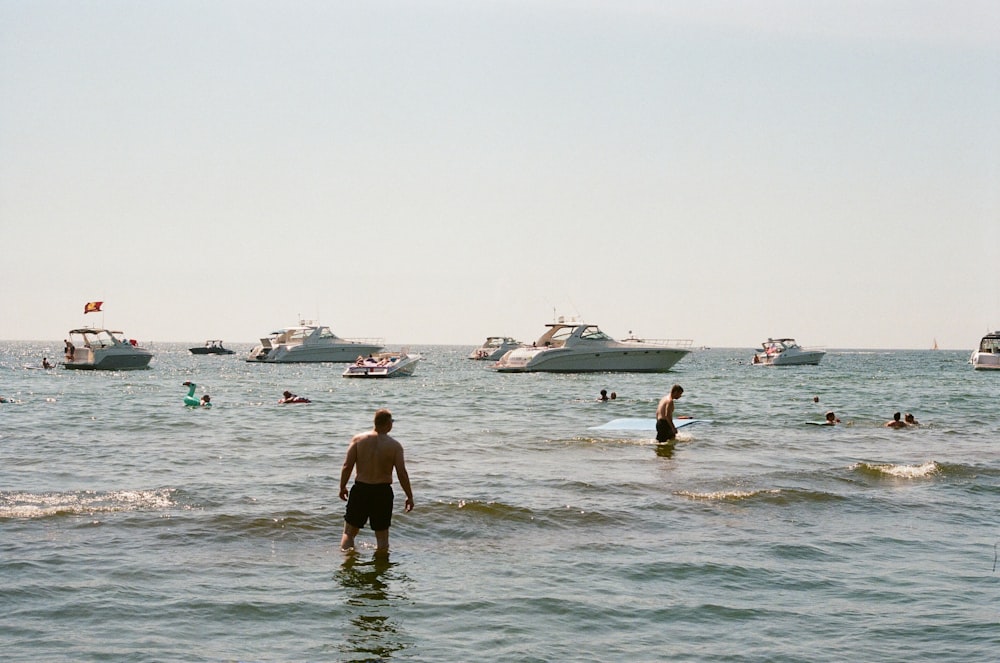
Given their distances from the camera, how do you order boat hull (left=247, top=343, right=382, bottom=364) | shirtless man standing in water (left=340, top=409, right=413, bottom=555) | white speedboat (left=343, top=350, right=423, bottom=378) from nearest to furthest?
shirtless man standing in water (left=340, top=409, right=413, bottom=555) → white speedboat (left=343, top=350, right=423, bottom=378) → boat hull (left=247, top=343, right=382, bottom=364)

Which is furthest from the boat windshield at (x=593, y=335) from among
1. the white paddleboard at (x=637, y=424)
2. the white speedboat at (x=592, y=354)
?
the white paddleboard at (x=637, y=424)

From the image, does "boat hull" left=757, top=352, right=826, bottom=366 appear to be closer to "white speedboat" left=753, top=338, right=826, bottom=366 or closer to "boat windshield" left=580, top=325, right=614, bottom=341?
"white speedboat" left=753, top=338, right=826, bottom=366

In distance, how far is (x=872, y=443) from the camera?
81.0 ft

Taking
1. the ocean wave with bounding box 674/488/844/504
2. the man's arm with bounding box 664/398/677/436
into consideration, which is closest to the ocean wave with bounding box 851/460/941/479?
the ocean wave with bounding box 674/488/844/504

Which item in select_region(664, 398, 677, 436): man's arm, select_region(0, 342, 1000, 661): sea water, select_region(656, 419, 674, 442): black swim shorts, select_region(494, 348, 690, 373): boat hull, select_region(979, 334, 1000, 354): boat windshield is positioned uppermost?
select_region(979, 334, 1000, 354): boat windshield

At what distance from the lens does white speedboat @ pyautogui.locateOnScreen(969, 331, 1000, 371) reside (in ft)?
264

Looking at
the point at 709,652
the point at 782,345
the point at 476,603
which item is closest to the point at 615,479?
the point at 476,603

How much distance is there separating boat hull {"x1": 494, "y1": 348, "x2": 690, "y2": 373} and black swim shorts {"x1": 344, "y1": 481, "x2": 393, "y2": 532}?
56646 mm

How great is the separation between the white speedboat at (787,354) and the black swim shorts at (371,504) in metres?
92.1

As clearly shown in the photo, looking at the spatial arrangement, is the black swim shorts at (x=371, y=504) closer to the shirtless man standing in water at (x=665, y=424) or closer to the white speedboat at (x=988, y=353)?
the shirtless man standing in water at (x=665, y=424)

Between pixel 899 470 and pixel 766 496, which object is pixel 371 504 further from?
pixel 899 470

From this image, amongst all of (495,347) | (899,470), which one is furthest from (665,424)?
(495,347)

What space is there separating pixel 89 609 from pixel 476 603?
3469 millimetres

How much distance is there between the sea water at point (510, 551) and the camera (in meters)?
8.09
